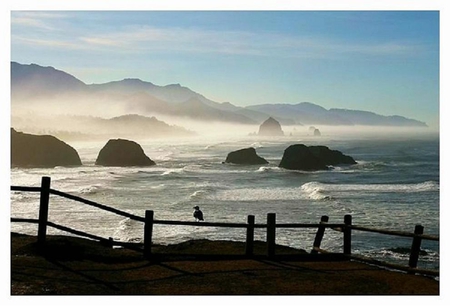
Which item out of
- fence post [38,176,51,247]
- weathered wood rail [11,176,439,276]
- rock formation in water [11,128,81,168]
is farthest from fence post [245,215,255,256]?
rock formation in water [11,128,81,168]

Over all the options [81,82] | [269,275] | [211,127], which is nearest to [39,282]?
[269,275]

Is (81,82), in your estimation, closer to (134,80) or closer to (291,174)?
(134,80)

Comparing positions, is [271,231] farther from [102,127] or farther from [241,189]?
[241,189]

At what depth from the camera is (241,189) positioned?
16.8 meters

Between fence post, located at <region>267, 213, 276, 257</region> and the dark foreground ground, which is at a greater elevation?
fence post, located at <region>267, 213, 276, 257</region>

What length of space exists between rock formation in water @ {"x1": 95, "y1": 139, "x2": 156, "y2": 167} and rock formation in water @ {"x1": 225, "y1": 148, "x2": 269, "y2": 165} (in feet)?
6.90

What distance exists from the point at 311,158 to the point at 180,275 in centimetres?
838

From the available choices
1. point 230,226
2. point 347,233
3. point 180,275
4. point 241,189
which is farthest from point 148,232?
point 241,189

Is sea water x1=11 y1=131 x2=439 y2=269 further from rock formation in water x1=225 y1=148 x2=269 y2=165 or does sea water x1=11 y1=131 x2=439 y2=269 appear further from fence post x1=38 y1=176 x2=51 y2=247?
fence post x1=38 y1=176 x2=51 y2=247

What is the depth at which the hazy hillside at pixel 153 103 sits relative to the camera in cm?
1338

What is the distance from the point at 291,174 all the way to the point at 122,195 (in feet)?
15.6

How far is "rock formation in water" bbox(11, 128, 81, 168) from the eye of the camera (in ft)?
43.8

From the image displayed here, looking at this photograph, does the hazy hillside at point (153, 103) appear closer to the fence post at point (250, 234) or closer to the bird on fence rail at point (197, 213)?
the bird on fence rail at point (197, 213)
